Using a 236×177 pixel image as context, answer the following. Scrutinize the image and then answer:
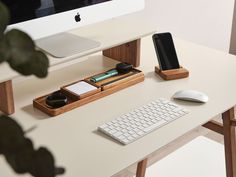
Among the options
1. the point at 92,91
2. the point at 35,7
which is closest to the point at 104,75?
the point at 92,91

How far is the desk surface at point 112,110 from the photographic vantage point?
3.25ft

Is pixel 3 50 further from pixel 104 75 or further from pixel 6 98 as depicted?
pixel 104 75

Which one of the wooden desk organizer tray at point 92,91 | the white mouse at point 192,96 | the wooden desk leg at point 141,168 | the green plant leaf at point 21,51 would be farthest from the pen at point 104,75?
the green plant leaf at point 21,51

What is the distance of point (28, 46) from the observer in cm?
31

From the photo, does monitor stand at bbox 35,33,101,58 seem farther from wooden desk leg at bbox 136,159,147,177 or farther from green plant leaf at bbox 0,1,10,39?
green plant leaf at bbox 0,1,10,39

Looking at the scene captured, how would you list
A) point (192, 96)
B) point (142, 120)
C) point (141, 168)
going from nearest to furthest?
point (142, 120), point (192, 96), point (141, 168)

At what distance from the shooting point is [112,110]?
1202 millimetres

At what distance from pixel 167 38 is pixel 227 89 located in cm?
25

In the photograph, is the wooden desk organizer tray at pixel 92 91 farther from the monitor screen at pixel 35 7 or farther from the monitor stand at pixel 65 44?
the monitor screen at pixel 35 7

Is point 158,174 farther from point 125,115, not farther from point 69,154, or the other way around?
point 69,154

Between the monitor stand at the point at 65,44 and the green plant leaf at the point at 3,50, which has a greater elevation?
the green plant leaf at the point at 3,50

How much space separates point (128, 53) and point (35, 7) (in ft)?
1.45

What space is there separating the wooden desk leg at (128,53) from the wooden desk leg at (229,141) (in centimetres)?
36

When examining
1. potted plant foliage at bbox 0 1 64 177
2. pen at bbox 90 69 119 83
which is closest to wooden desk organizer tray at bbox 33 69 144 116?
pen at bbox 90 69 119 83
